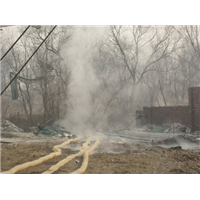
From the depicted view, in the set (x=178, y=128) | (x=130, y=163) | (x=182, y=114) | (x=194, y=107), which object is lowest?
(x=130, y=163)

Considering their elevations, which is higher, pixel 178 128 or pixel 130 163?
pixel 178 128

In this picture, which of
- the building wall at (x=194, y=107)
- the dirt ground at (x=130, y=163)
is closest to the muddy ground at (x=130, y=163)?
the dirt ground at (x=130, y=163)

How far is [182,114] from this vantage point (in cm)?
1448

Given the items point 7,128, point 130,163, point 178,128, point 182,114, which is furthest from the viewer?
point 7,128

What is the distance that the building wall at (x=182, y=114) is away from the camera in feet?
44.3

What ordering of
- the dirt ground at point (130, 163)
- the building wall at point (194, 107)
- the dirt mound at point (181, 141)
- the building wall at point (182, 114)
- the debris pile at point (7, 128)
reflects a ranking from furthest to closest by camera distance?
the debris pile at point (7, 128) → the building wall at point (182, 114) → the building wall at point (194, 107) → the dirt mound at point (181, 141) → the dirt ground at point (130, 163)

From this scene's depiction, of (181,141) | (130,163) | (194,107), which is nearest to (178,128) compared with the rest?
(194,107)

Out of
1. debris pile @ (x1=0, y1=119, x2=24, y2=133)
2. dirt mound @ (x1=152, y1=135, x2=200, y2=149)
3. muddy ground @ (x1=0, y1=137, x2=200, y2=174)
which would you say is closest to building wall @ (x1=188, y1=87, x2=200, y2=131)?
dirt mound @ (x1=152, y1=135, x2=200, y2=149)

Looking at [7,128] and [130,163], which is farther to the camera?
[7,128]

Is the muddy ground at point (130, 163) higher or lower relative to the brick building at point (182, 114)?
lower

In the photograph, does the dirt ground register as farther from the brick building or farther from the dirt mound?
the brick building

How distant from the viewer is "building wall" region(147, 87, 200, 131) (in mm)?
13508

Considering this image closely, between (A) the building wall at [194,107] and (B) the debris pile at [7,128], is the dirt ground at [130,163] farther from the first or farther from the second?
(B) the debris pile at [7,128]

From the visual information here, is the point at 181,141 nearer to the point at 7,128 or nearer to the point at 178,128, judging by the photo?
the point at 178,128
